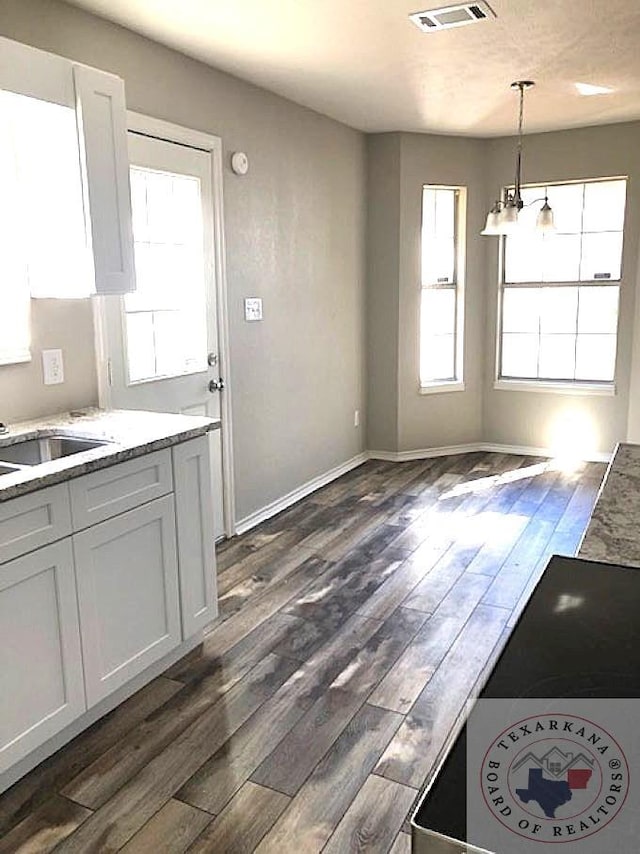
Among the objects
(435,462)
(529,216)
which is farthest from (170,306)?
(529,216)

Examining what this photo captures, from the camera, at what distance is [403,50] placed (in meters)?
3.39

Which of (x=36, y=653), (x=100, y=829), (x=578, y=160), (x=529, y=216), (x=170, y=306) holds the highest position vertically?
(x=578, y=160)

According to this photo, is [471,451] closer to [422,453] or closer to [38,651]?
[422,453]

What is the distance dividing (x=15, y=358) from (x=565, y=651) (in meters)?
2.29

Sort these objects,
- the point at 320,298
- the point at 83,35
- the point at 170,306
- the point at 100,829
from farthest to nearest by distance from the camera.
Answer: the point at 320,298 < the point at 170,306 < the point at 83,35 < the point at 100,829

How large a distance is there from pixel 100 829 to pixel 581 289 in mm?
5027

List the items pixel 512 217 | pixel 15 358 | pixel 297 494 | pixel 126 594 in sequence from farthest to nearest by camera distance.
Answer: pixel 297 494
pixel 512 217
pixel 15 358
pixel 126 594

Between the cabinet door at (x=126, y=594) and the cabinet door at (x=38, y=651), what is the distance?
0.05 metres

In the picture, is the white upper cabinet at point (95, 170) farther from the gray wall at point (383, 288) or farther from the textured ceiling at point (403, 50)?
the gray wall at point (383, 288)

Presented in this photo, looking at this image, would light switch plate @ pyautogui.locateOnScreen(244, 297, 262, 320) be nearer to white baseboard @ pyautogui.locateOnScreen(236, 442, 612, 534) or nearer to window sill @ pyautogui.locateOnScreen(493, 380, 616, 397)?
white baseboard @ pyautogui.locateOnScreen(236, 442, 612, 534)

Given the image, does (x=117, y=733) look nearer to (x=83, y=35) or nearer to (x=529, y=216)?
(x=83, y=35)

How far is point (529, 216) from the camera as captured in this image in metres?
5.61

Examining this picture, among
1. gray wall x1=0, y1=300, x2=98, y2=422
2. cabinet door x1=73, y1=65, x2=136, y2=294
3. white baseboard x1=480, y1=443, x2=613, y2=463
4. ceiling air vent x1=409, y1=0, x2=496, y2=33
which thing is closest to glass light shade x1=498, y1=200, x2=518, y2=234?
ceiling air vent x1=409, y1=0, x2=496, y2=33

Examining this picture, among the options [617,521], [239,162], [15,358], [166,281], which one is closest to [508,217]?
[239,162]
